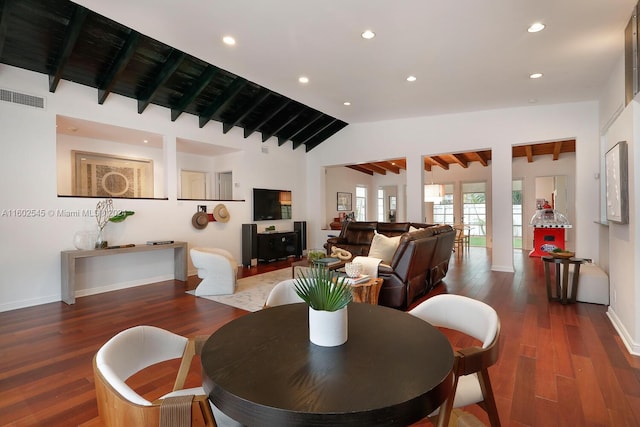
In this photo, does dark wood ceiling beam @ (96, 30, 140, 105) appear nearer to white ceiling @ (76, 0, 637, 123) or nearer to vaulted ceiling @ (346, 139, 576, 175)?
white ceiling @ (76, 0, 637, 123)

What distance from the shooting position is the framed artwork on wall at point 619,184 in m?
2.86

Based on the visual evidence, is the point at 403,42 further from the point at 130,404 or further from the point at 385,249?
the point at 130,404

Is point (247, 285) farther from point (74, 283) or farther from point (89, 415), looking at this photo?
point (89, 415)

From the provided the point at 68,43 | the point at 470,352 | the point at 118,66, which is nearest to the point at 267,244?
the point at 118,66

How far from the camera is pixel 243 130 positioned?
278 inches

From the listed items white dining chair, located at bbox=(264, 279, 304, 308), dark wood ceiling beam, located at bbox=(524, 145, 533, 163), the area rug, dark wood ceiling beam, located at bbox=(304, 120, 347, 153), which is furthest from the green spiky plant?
dark wood ceiling beam, located at bbox=(524, 145, 533, 163)

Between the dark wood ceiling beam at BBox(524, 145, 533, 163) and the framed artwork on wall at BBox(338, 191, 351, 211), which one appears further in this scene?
the framed artwork on wall at BBox(338, 191, 351, 211)

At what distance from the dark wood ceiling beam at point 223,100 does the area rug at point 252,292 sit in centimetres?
314

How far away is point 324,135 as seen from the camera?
27.3 ft

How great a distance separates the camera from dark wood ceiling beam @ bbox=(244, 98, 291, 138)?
250 inches

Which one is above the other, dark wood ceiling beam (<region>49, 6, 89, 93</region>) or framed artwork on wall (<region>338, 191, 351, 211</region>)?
dark wood ceiling beam (<region>49, 6, 89, 93</region>)

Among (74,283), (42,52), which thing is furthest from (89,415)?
(42,52)

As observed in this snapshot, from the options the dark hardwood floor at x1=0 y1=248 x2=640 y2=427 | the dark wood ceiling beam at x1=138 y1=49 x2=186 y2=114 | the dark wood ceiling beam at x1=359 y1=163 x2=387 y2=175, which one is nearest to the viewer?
the dark hardwood floor at x1=0 y1=248 x2=640 y2=427

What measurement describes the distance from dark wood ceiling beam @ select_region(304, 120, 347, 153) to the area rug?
389 cm
